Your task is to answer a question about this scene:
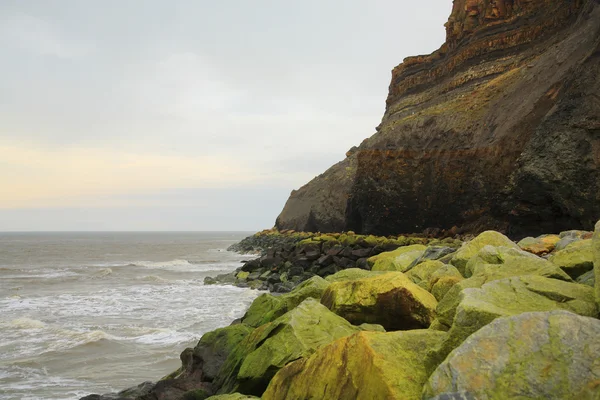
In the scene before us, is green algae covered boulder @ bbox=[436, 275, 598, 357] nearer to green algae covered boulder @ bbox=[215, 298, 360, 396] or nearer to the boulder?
the boulder

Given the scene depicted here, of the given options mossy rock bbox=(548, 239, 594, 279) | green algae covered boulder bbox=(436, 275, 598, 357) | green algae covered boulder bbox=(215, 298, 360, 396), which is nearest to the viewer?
green algae covered boulder bbox=(436, 275, 598, 357)

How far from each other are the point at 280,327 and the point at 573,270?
12.2 ft

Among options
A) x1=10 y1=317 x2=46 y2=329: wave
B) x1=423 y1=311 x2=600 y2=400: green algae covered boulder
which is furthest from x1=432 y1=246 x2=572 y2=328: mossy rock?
x1=10 y1=317 x2=46 y2=329: wave

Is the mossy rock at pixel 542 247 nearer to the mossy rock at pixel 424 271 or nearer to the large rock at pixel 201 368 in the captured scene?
the mossy rock at pixel 424 271

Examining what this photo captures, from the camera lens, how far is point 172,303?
54.2 feet

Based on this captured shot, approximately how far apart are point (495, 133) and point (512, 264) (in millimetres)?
18317

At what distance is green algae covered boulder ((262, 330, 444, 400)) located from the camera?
11.8ft

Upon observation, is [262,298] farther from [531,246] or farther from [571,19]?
[571,19]

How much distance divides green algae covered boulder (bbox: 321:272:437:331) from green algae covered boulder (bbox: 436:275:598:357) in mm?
1291

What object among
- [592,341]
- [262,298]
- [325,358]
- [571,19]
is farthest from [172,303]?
[571,19]

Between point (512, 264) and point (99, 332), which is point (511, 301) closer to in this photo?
point (512, 264)

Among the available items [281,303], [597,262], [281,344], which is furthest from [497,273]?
[281,303]

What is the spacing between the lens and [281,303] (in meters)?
7.61

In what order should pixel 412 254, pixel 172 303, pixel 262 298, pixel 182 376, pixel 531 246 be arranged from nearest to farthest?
pixel 182 376, pixel 262 298, pixel 531 246, pixel 412 254, pixel 172 303
